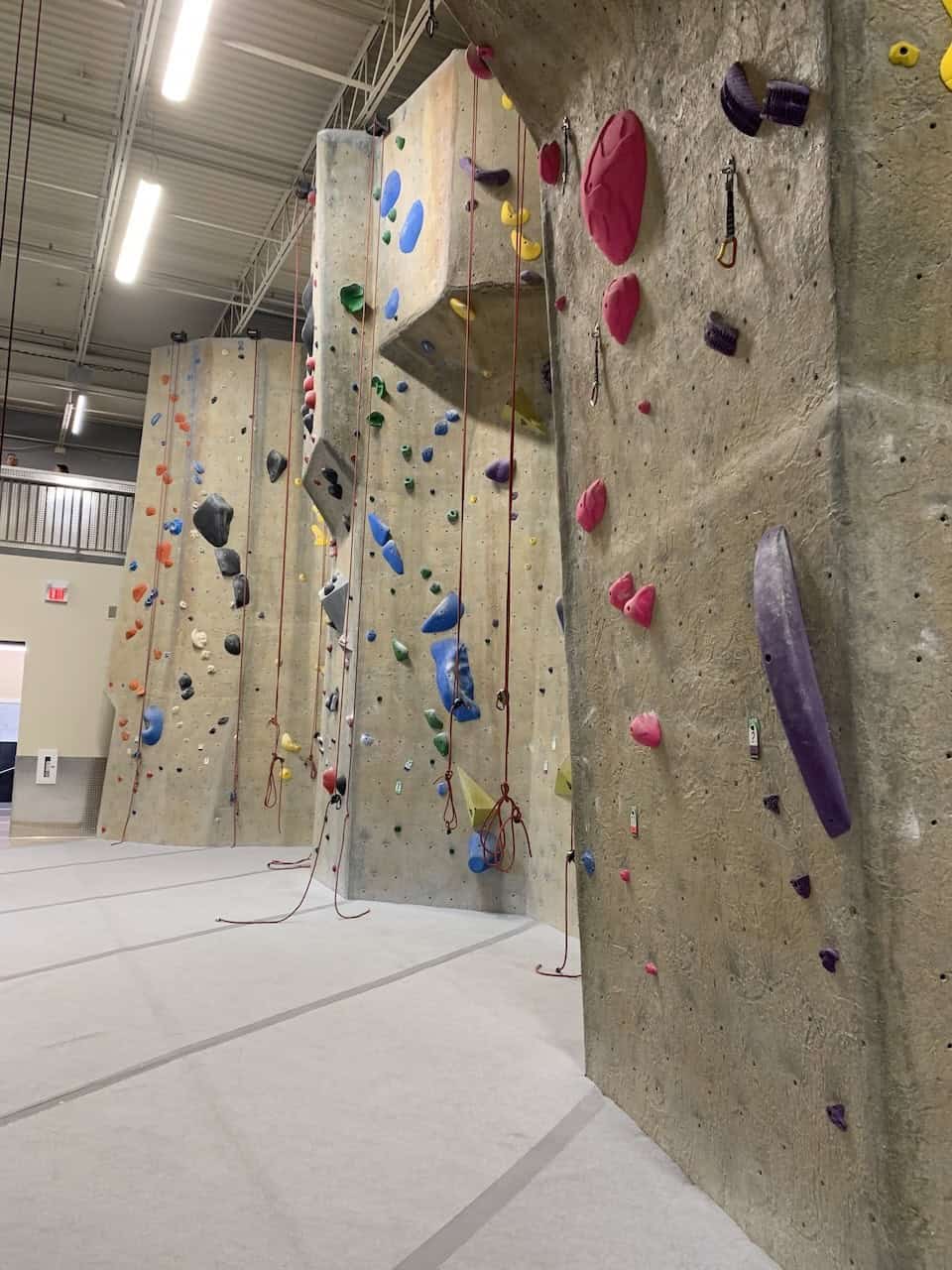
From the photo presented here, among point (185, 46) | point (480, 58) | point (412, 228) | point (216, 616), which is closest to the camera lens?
point (480, 58)

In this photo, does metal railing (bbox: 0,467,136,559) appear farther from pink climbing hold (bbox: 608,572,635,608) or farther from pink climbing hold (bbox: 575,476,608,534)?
pink climbing hold (bbox: 608,572,635,608)

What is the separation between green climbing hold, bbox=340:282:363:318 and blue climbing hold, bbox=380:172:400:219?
15.3 inches

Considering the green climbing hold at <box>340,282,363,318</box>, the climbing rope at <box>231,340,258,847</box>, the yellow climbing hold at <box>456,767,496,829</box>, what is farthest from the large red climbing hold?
the climbing rope at <box>231,340,258,847</box>

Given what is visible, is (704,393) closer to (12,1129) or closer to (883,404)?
(883,404)

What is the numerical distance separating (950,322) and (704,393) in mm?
476

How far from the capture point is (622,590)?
1.96 meters

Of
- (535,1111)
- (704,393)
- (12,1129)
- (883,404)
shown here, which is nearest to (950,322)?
(883,404)

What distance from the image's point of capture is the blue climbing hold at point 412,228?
4.34 metres

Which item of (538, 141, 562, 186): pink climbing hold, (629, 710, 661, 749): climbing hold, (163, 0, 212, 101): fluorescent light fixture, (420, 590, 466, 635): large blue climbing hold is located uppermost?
(163, 0, 212, 101): fluorescent light fixture

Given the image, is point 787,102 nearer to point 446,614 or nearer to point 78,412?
point 446,614

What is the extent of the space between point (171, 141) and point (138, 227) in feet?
2.60

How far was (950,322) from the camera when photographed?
1216 millimetres

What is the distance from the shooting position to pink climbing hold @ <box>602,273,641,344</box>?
188 cm

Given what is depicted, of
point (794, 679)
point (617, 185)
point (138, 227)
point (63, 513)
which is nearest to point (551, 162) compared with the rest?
point (617, 185)
